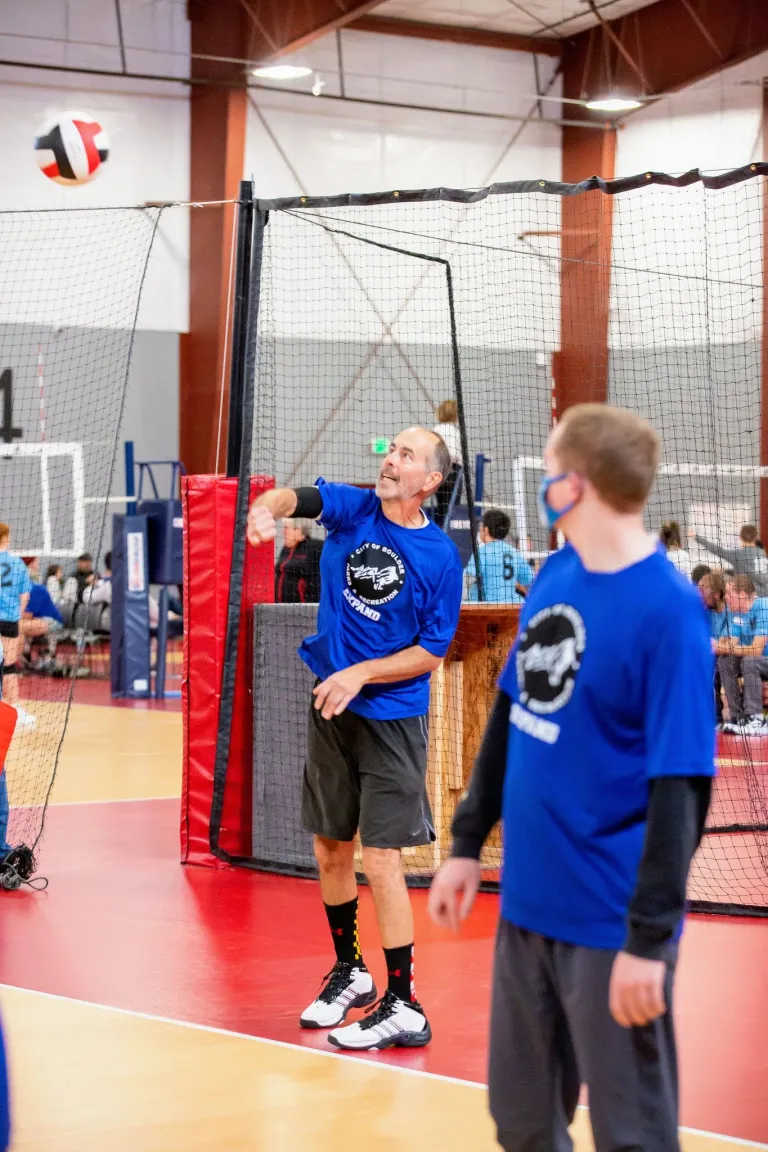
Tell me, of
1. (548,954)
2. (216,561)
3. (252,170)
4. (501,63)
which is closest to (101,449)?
(252,170)

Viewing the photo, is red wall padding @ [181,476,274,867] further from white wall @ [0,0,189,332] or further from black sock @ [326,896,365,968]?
white wall @ [0,0,189,332]

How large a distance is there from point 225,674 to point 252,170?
13636mm

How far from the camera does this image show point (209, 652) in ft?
21.9

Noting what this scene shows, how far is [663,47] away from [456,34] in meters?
2.83

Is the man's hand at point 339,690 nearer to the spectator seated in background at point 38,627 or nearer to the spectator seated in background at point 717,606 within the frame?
the spectator seated in background at point 717,606

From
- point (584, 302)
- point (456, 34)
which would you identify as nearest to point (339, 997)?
point (584, 302)

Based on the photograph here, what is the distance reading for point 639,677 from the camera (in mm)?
2242

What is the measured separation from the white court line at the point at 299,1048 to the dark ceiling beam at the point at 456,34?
1694cm

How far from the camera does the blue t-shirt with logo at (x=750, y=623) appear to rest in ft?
39.9

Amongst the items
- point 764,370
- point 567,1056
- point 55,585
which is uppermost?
point 764,370

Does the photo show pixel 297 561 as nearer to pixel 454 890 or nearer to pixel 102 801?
pixel 102 801

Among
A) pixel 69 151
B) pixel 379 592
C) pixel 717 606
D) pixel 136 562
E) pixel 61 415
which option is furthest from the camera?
pixel 61 415

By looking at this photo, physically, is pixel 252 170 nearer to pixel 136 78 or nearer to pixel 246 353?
pixel 136 78

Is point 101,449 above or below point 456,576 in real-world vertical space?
above
